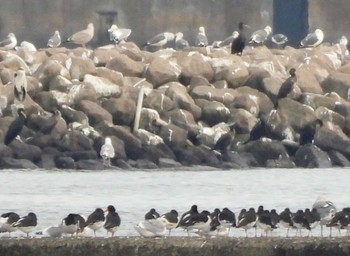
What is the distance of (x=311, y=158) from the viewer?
2516 cm

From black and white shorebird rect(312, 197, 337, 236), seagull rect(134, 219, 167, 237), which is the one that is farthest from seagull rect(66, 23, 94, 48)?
seagull rect(134, 219, 167, 237)

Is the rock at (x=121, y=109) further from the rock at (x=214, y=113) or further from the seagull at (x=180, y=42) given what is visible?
the seagull at (x=180, y=42)

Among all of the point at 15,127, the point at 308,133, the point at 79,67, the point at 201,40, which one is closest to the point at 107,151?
the point at 15,127

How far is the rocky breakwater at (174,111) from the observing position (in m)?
24.7

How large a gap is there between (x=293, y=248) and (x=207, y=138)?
45.5 ft

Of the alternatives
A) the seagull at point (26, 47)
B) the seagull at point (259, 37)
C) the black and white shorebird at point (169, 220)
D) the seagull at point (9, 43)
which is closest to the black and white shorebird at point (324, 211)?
the black and white shorebird at point (169, 220)

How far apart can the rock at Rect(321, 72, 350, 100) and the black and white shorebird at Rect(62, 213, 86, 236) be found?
14851mm

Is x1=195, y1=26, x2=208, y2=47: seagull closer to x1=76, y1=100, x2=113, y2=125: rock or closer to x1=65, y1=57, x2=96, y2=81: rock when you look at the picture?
x1=65, y1=57, x2=96, y2=81: rock

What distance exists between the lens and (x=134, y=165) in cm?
2452

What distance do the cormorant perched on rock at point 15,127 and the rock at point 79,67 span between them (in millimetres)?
2209

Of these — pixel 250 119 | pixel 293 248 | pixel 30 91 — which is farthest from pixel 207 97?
pixel 293 248

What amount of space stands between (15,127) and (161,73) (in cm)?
360

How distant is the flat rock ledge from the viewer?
38.1 ft

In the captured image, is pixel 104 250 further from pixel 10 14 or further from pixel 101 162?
pixel 10 14
